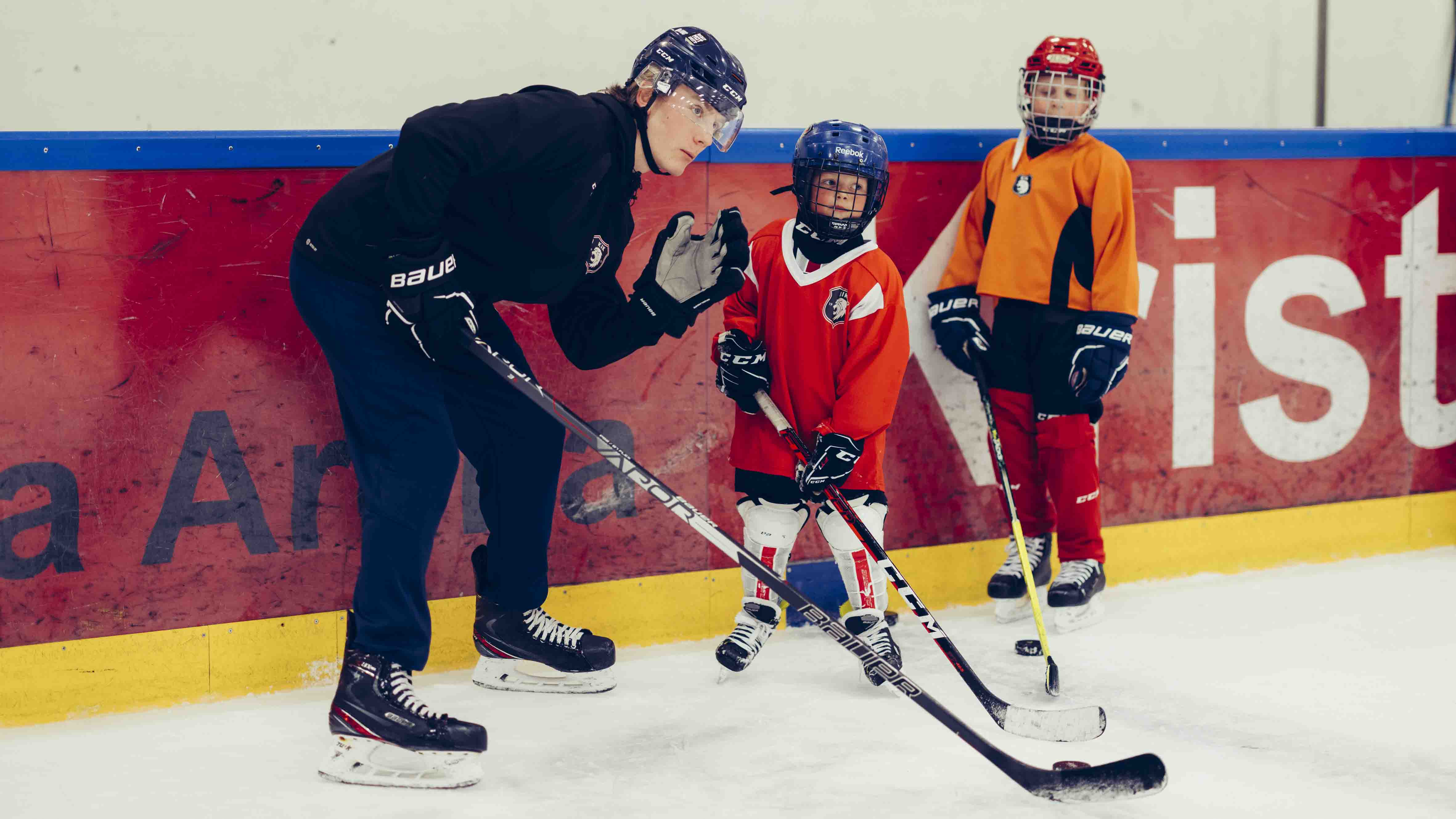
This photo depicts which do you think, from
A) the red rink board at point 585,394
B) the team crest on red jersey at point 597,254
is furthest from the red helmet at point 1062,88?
the team crest on red jersey at point 597,254

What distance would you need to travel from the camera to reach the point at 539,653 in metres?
2.49

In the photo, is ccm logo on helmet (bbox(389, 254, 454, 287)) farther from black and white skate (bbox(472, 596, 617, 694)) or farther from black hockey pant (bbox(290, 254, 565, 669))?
black and white skate (bbox(472, 596, 617, 694))

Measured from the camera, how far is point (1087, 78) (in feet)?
9.18

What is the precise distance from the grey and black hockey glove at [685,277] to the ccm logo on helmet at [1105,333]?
3.02 ft

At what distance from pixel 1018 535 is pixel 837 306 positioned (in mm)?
710

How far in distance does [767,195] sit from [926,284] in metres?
0.49

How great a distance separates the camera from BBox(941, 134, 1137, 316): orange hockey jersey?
2.82 m

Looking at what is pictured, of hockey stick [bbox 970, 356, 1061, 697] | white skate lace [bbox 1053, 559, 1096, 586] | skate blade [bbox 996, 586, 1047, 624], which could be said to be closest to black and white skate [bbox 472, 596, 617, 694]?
hockey stick [bbox 970, 356, 1061, 697]

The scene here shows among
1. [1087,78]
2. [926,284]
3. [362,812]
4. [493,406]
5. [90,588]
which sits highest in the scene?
[1087,78]

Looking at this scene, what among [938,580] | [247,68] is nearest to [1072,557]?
[938,580]

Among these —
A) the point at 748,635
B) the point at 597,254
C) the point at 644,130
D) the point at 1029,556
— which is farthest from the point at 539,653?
the point at 1029,556

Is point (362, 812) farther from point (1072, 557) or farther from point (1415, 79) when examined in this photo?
point (1415, 79)

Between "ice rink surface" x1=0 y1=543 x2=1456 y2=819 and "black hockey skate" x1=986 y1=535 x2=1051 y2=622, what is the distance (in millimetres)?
46

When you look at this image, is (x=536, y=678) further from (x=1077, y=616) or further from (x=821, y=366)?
(x=1077, y=616)
